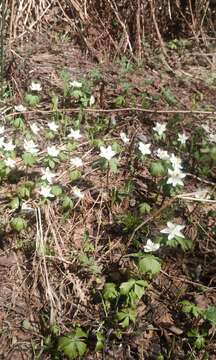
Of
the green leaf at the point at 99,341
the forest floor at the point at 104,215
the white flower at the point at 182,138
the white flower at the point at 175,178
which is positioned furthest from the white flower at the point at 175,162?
the green leaf at the point at 99,341

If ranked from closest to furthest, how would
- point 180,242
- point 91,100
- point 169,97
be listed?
point 180,242 → point 91,100 → point 169,97

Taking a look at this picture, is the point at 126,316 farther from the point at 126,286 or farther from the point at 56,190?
the point at 56,190

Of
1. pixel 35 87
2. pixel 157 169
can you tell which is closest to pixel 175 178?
pixel 157 169

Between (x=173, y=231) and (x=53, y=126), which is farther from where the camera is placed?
(x=53, y=126)

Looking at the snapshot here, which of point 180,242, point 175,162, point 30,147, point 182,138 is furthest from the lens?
point 182,138

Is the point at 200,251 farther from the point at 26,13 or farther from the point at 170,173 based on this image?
the point at 26,13

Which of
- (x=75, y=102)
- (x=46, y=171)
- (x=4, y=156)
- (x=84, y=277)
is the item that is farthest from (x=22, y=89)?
(x=84, y=277)

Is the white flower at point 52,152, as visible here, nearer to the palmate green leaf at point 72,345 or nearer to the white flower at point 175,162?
the white flower at point 175,162

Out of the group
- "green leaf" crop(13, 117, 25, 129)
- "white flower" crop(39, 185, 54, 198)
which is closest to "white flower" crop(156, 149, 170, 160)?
"white flower" crop(39, 185, 54, 198)
